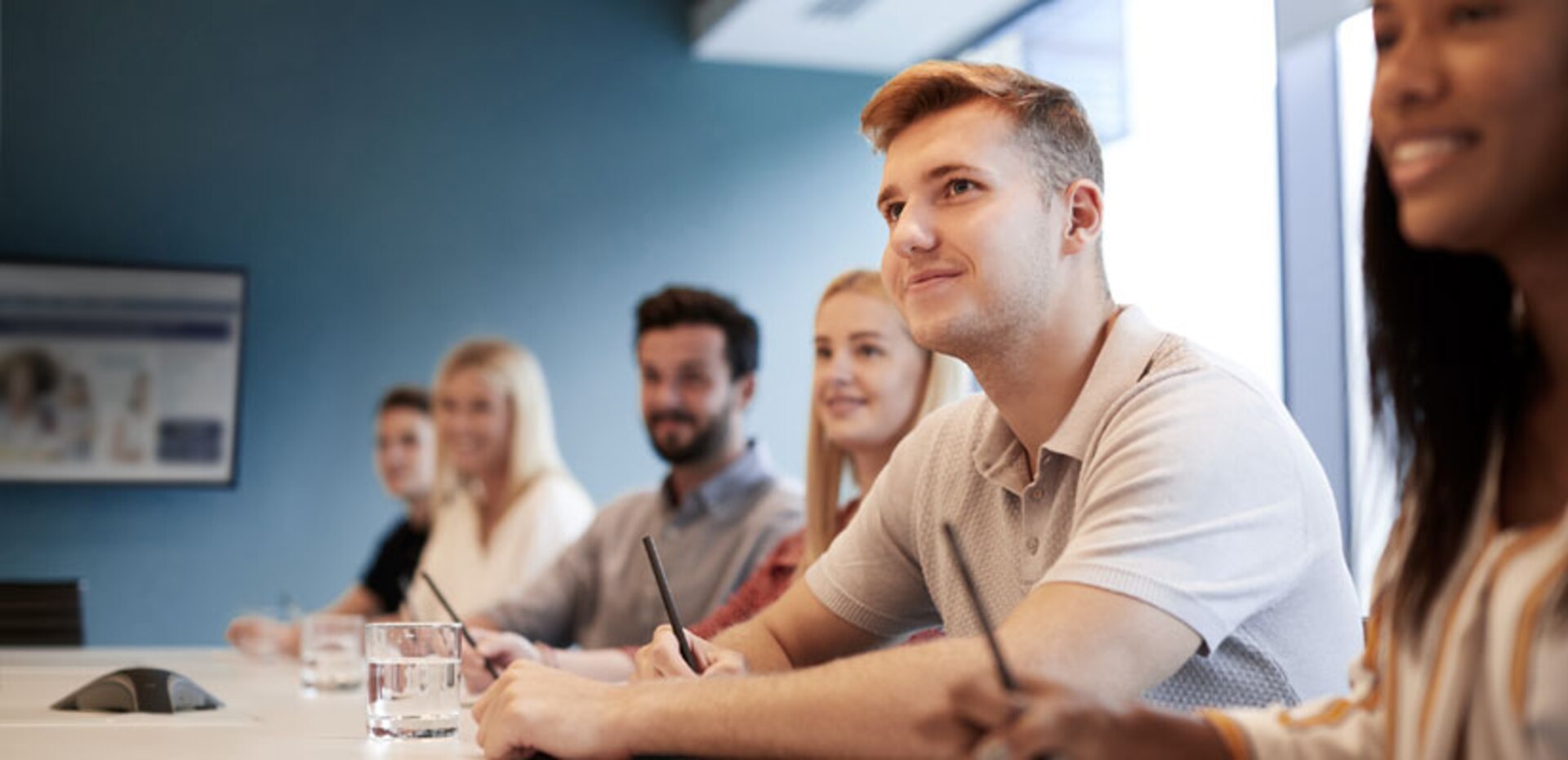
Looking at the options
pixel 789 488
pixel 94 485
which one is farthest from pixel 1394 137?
pixel 94 485

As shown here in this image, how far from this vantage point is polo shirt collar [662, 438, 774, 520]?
311cm

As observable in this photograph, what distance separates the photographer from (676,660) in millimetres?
1612

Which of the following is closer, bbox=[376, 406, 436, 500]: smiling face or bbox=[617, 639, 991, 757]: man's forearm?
bbox=[617, 639, 991, 757]: man's forearm

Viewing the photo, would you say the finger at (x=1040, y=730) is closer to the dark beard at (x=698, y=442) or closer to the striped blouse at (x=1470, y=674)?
the striped blouse at (x=1470, y=674)

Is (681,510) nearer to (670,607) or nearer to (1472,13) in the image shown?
(670,607)

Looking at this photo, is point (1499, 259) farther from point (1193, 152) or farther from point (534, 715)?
point (1193, 152)

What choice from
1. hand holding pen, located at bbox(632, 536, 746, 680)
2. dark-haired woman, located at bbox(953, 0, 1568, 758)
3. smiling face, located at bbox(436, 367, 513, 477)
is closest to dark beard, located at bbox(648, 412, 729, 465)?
smiling face, located at bbox(436, 367, 513, 477)

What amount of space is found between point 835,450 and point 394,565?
232 cm

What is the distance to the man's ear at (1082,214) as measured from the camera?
1.66 m

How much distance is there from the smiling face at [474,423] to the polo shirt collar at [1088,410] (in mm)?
2526

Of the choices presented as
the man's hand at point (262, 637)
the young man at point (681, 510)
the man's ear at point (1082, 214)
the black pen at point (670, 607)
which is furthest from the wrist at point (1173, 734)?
the man's hand at point (262, 637)

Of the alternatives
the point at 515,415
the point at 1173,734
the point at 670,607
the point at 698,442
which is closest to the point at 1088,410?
the point at 670,607

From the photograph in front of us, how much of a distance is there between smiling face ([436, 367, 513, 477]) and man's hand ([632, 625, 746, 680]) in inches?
91.9

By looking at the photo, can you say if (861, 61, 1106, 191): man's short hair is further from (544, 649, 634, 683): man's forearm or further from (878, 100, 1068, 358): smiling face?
(544, 649, 634, 683): man's forearm
